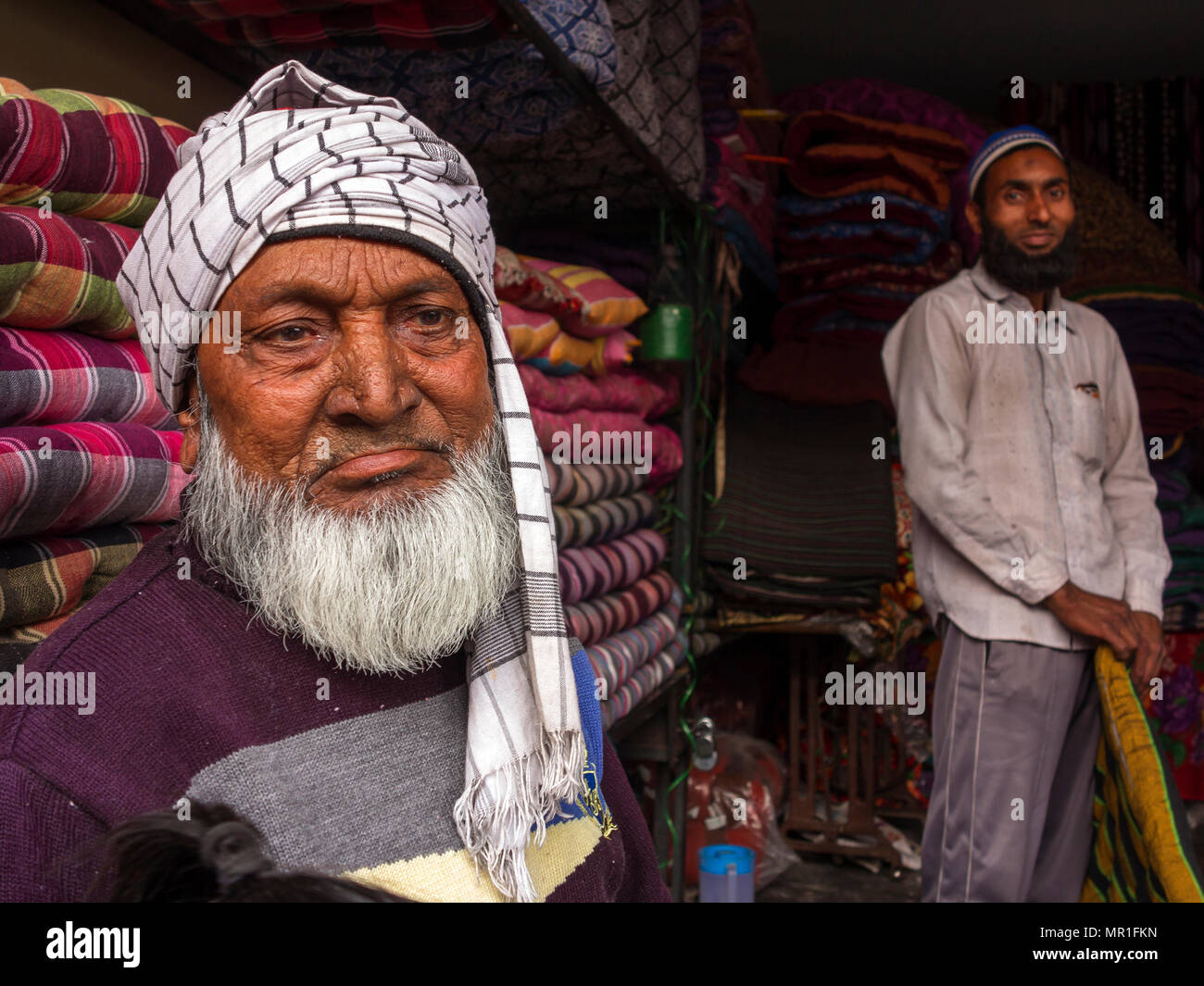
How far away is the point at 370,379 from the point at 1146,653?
228 cm

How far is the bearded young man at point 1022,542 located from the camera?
2.65m

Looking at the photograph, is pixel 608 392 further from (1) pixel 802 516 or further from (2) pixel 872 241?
(2) pixel 872 241

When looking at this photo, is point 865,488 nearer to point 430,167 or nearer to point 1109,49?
point 1109,49

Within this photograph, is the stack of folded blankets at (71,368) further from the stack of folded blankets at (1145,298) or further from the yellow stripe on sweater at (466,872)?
the stack of folded blankets at (1145,298)

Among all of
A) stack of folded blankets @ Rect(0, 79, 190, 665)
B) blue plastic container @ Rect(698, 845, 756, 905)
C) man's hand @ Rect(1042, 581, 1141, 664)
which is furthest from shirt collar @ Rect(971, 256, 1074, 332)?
stack of folded blankets @ Rect(0, 79, 190, 665)

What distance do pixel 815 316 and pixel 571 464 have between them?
7.45 feet

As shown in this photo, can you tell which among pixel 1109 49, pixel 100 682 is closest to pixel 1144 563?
pixel 100 682

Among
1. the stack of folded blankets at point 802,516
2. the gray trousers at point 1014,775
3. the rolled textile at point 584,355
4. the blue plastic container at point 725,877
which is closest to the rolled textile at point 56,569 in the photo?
the rolled textile at point 584,355

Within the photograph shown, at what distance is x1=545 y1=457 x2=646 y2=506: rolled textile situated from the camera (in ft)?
7.97

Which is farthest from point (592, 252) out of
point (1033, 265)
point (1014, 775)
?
point (1014, 775)

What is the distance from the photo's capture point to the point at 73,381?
125 cm

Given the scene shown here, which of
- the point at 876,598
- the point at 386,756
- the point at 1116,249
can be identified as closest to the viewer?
the point at 386,756

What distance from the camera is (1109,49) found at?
16.9ft

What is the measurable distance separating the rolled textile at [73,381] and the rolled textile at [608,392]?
940 millimetres
